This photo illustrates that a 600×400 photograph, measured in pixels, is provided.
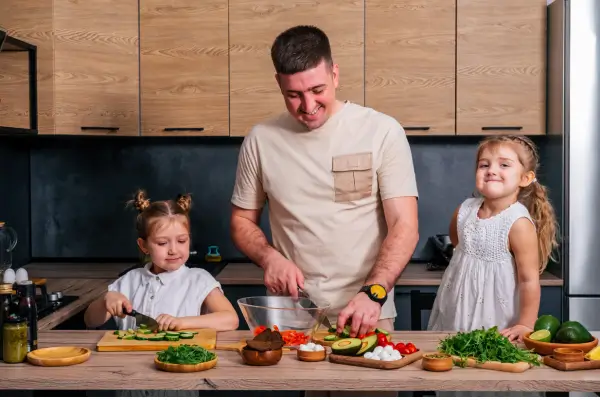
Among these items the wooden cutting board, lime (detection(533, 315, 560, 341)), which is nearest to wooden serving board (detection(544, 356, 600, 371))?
lime (detection(533, 315, 560, 341))

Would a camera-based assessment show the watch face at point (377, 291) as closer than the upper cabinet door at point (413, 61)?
Yes

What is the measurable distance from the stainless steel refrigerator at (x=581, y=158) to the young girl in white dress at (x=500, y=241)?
912 millimetres

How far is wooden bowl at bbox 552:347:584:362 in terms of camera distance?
5.70 ft

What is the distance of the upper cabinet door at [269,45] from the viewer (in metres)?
3.63

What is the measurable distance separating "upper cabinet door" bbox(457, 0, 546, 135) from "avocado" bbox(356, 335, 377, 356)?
6.57ft

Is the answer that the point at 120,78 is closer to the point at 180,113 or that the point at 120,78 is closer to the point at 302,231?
the point at 180,113

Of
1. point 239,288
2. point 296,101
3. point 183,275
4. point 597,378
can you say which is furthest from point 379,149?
point 239,288

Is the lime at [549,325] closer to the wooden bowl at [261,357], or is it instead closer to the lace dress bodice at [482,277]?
the lace dress bodice at [482,277]

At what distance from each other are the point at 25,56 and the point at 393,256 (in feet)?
7.25

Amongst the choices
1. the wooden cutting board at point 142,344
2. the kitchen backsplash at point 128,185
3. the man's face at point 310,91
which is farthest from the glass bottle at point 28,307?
the kitchen backsplash at point 128,185

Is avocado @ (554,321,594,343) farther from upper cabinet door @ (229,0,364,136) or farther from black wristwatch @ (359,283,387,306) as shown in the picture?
upper cabinet door @ (229,0,364,136)

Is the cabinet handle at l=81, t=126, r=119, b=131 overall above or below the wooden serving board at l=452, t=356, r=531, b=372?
above

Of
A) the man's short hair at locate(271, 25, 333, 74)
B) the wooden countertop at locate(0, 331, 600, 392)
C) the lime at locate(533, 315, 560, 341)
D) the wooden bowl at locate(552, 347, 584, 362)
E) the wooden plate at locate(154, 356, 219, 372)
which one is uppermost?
the man's short hair at locate(271, 25, 333, 74)

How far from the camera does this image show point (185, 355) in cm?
173
